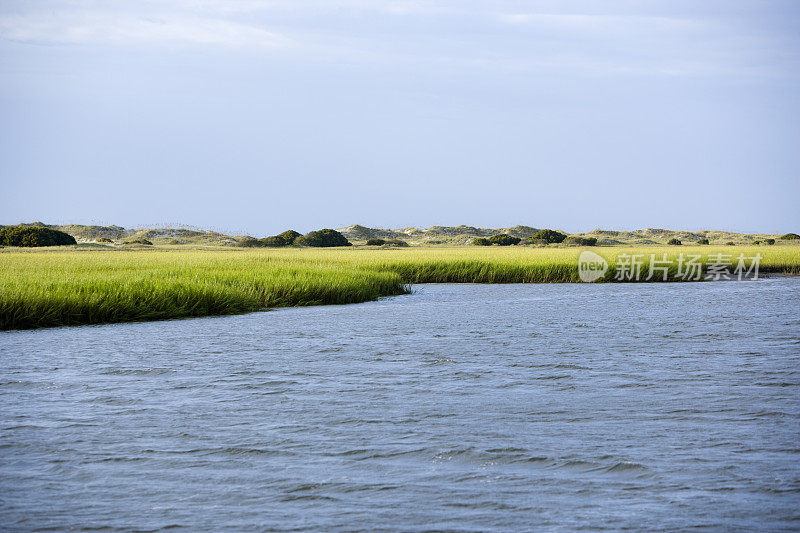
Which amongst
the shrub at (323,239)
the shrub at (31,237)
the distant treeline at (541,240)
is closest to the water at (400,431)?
the shrub at (31,237)

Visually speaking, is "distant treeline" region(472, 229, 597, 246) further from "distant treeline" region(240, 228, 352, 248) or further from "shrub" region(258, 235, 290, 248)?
"shrub" region(258, 235, 290, 248)

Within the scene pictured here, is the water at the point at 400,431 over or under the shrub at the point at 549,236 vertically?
under

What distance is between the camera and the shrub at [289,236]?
63938mm

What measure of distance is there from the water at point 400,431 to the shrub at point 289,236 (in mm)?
51611

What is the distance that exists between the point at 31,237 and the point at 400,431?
4994 cm

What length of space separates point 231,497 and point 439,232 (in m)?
87.8

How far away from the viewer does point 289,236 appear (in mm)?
64938

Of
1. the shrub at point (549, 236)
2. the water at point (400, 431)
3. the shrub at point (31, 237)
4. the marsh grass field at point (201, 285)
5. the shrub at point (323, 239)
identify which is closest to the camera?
the water at point (400, 431)

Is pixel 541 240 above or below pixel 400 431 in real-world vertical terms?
above

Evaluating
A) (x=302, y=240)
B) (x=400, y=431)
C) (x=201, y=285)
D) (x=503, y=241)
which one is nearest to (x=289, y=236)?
(x=302, y=240)

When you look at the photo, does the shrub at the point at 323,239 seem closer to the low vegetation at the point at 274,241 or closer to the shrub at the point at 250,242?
the low vegetation at the point at 274,241

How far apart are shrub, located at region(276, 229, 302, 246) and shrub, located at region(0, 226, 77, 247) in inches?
678

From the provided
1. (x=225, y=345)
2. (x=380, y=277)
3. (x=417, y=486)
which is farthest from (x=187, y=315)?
(x=417, y=486)

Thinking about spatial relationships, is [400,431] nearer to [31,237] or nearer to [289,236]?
[31,237]
